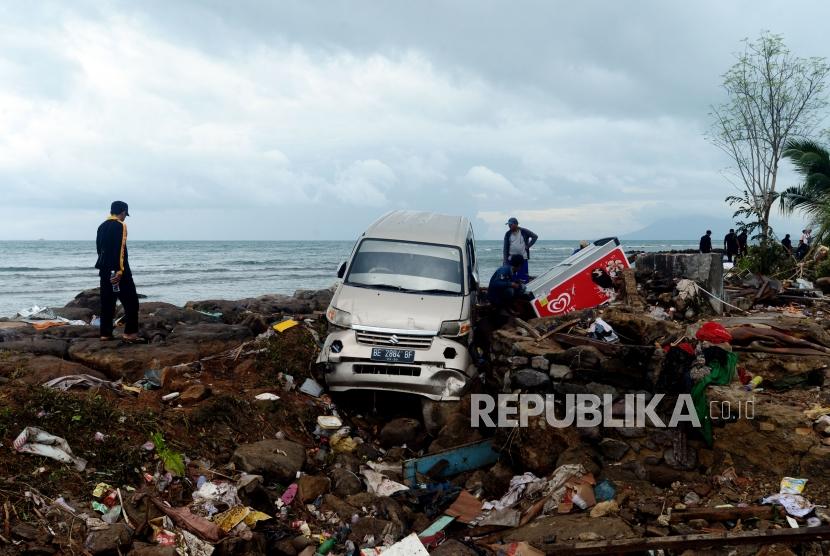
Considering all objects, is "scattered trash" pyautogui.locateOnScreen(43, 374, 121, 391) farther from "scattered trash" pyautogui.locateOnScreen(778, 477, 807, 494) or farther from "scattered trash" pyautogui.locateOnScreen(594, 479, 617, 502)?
"scattered trash" pyautogui.locateOnScreen(778, 477, 807, 494)

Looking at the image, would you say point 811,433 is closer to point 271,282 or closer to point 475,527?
point 475,527

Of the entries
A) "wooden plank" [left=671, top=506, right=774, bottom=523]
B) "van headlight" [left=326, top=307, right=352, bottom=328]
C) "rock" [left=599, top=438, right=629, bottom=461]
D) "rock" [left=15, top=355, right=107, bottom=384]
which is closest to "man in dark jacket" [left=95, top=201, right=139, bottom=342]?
"rock" [left=15, top=355, right=107, bottom=384]

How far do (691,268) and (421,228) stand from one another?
4095 mm

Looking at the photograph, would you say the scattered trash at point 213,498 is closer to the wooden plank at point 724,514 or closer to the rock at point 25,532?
the rock at point 25,532

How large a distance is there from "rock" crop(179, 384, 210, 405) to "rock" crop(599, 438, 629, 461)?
14.3 feet

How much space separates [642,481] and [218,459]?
13.1 feet

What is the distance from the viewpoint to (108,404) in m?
5.57

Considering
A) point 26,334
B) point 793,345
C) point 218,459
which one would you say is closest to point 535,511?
point 218,459

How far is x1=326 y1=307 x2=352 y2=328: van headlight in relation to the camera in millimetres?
6867

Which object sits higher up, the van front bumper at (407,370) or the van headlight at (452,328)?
the van headlight at (452,328)

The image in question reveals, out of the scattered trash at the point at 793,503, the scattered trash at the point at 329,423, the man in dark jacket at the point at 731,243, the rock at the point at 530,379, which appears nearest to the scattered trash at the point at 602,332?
the rock at the point at 530,379

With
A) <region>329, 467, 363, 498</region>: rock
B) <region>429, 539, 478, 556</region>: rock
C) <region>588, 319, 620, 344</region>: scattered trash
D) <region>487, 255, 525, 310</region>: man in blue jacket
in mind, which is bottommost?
<region>429, 539, 478, 556</region>: rock

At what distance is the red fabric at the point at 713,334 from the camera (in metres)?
6.10

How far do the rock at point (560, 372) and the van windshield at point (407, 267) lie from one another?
1737mm
